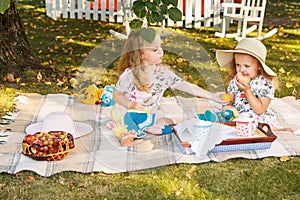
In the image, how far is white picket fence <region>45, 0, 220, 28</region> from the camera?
8281 mm

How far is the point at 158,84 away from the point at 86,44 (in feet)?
11.9

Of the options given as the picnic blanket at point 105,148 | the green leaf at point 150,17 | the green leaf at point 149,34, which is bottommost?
the picnic blanket at point 105,148

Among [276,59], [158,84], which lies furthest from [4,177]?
[276,59]

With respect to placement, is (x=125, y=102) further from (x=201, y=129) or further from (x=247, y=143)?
(x=247, y=143)

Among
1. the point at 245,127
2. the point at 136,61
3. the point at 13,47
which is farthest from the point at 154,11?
the point at 13,47

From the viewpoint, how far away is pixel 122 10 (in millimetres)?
8414

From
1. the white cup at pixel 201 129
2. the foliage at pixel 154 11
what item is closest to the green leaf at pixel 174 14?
the foliage at pixel 154 11

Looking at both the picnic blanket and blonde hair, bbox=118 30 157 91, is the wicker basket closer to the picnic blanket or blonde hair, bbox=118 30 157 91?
the picnic blanket

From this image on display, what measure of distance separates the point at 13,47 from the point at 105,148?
2.35 meters

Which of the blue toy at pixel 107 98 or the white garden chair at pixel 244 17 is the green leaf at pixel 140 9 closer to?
the blue toy at pixel 107 98

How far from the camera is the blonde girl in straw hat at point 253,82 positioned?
11.9 feet

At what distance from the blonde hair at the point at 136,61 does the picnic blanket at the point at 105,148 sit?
428mm

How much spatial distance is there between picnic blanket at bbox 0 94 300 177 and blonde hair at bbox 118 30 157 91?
428mm

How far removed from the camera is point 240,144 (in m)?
3.39
